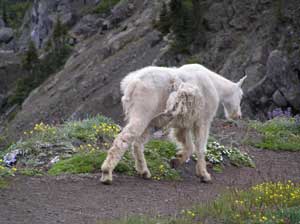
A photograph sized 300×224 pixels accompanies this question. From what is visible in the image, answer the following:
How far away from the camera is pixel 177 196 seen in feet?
28.9

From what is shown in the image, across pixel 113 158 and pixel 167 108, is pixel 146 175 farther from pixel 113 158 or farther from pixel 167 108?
pixel 167 108

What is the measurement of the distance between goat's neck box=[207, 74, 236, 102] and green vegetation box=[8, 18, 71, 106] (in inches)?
2580

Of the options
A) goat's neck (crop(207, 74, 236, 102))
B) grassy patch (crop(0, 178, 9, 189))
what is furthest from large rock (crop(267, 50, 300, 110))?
grassy patch (crop(0, 178, 9, 189))

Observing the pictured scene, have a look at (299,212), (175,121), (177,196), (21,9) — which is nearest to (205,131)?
(175,121)

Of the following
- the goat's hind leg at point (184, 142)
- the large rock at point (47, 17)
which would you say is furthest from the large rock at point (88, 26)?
the goat's hind leg at point (184, 142)

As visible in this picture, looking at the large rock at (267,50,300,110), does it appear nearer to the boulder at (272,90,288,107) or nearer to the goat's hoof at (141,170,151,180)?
the boulder at (272,90,288,107)

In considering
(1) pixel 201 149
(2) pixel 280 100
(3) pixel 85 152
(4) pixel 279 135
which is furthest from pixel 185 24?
(1) pixel 201 149

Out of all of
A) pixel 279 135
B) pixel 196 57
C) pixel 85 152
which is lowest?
pixel 196 57

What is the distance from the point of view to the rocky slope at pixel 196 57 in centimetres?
3344

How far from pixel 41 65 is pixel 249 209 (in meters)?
73.5

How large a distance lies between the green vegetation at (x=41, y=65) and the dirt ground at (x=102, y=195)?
66.5m

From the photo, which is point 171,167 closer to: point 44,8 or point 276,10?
point 276,10

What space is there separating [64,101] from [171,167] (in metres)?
43.4

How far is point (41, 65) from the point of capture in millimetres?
78875
